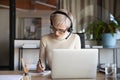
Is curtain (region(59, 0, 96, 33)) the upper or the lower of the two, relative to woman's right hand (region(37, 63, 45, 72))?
upper

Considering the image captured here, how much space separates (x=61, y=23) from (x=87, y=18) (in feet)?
10.9

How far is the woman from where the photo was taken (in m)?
2.33

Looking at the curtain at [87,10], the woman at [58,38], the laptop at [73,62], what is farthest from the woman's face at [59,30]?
the curtain at [87,10]

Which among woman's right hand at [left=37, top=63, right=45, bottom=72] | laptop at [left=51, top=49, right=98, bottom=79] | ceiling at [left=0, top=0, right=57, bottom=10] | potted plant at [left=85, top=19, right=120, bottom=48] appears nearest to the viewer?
laptop at [left=51, top=49, right=98, bottom=79]

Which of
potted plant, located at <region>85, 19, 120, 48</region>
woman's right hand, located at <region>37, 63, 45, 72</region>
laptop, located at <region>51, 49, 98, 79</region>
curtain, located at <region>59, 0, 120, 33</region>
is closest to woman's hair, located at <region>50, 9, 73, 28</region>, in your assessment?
woman's right hand, located at <region>37, 63, 45, 72</region>

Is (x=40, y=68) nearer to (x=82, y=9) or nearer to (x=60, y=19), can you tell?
(x=60, y=19)

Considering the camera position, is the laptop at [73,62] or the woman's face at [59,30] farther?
the woman's face at [59,30]

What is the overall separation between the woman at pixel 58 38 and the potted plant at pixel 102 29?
2.75m

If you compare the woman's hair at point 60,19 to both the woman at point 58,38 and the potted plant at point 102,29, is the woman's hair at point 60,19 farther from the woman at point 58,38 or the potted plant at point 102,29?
the potted plant at point 102,29

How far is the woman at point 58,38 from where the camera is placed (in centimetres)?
233

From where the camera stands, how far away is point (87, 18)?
5.57 m

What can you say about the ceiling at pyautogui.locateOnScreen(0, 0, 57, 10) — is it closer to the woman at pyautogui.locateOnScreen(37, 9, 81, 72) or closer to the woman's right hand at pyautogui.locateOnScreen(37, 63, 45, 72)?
the woman at pyautogui.locateOnScreen(37, 9, 81, 72)

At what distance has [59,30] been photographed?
7.80ft

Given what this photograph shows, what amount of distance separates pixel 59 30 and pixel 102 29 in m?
2.99
